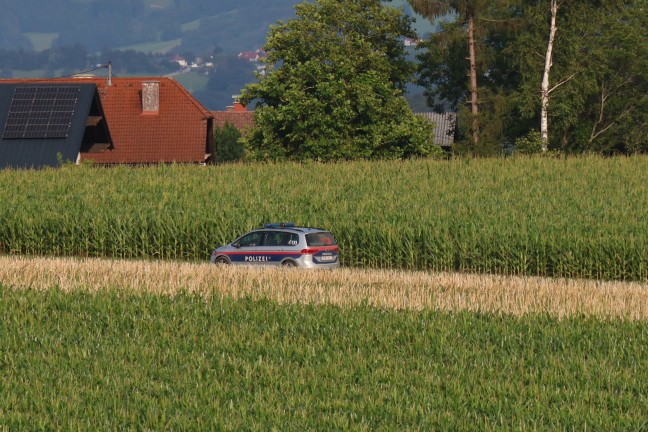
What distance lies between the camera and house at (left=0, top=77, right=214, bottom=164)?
65688 mm

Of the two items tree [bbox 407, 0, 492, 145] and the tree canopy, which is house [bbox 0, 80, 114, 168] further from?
the tree canopy

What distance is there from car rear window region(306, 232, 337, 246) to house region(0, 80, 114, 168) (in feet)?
78.5

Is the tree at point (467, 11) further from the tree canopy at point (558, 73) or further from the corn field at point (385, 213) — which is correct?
the corn field at point (385, 213)

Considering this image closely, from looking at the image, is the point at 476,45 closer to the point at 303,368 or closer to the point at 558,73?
the point at 558,73

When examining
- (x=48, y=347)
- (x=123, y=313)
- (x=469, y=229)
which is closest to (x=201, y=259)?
(x=469, y=229)

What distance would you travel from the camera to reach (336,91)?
55.4 m

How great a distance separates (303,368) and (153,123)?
55.2 meters

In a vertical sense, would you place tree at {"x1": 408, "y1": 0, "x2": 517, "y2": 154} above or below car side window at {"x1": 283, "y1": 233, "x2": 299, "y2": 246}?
above

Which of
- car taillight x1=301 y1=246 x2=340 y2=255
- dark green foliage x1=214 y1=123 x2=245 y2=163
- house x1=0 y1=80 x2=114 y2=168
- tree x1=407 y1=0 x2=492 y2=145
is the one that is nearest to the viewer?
car taillight x1=301 y1=246 x2=340 y2=255

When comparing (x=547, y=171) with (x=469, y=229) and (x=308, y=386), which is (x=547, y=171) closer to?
(x=469, y=229)

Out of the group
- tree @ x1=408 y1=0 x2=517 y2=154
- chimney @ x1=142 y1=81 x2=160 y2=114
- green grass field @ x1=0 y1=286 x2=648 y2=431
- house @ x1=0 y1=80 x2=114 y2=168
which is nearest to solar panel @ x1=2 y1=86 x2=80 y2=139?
house @ x1=0 y1=80 x2=114 y2=168

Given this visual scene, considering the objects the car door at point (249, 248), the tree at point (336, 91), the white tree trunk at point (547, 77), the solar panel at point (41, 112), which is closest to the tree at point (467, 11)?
the tree at point (336, 91)

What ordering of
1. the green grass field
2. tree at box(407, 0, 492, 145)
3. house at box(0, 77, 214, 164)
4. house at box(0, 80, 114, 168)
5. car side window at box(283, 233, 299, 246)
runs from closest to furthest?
the green grass field < car side window at box(283, 233, 299, 246) < house at box(0, 80, 114, 168) < tree at box(407, 0, 492, 145) < house at box(0, 77, 214, 164)

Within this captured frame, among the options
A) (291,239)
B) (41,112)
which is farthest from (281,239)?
(41,112)
